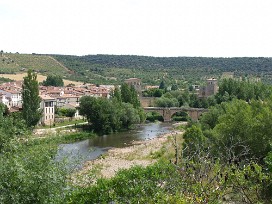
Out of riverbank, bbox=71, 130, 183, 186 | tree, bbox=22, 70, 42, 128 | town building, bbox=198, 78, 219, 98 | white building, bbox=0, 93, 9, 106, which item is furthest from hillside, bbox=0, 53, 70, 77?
riverbank, bbox=71, 130, 183, 186

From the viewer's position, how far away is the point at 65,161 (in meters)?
11.0

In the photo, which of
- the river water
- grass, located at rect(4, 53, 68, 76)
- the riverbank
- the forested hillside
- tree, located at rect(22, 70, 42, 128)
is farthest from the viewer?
the forested hillside

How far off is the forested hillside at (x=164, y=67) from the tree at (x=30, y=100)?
232 feet

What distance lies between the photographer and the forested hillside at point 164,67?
120 m

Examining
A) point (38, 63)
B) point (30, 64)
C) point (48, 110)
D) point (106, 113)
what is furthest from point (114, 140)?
point (38, 63)

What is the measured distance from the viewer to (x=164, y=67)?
149125mm

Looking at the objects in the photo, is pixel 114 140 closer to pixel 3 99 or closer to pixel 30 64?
pixel 3 99

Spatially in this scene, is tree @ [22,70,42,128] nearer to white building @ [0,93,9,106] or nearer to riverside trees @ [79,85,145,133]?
riverside trees @ [79,85,145,133]

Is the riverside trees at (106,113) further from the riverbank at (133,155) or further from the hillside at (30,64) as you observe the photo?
the hillside at (30,64)

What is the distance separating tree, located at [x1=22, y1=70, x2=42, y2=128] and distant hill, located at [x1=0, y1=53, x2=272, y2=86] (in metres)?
64.3

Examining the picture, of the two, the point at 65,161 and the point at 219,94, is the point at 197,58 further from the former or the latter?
the point at 65,161

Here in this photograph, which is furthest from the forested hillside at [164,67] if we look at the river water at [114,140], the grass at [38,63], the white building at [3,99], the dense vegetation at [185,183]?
the dense vegetation at [185,183]

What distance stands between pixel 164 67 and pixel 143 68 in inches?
359

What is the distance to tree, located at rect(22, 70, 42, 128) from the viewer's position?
39.3m
